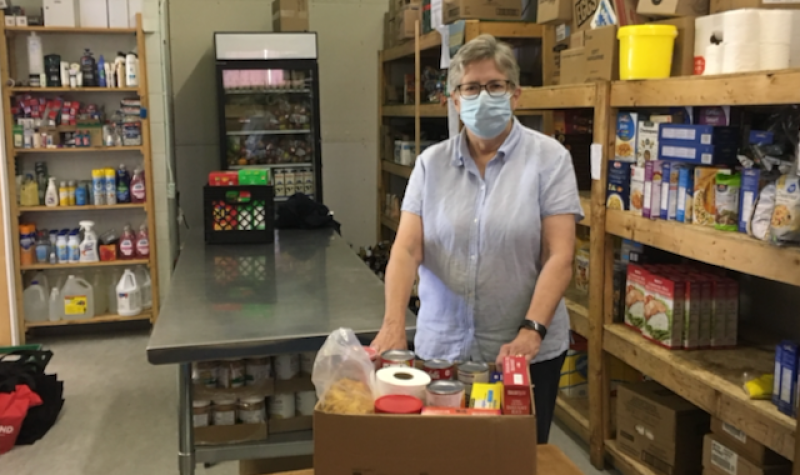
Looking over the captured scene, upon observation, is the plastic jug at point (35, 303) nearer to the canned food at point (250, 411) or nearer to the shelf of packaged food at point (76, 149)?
the shelf of packaged food at point (76, 149)

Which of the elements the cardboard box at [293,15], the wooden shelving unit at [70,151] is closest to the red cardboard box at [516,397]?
the wooden shelving unit at [70,151]

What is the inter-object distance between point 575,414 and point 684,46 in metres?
1.77

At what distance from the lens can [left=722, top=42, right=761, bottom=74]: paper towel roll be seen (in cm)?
242

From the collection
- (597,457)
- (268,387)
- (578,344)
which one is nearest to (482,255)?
(268,387)

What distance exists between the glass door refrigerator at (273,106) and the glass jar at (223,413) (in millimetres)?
3127

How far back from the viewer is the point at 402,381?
4.43 ft

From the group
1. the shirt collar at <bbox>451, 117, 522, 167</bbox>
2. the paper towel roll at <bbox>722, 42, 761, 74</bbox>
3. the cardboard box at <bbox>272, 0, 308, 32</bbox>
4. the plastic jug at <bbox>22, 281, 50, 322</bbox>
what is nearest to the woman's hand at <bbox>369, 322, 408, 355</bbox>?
the shirt collar at <bbox>451, 117, 522, 167</bbox>

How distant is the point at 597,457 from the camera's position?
3.28 meters

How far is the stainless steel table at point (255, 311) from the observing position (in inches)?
86.1

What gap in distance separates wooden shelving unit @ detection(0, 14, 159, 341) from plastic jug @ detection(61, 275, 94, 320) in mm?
49

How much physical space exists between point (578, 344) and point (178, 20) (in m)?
4.08

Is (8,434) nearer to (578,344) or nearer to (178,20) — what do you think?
(578,344)

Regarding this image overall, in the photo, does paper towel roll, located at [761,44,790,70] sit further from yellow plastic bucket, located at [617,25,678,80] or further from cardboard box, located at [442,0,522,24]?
cardboard box, located at [442,0,522,24]

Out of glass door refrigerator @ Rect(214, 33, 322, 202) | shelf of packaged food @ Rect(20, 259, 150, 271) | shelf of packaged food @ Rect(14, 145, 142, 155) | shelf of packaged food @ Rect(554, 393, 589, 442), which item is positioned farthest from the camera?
glass door refrigerator @ Rect(214, 33, 322, 202)
